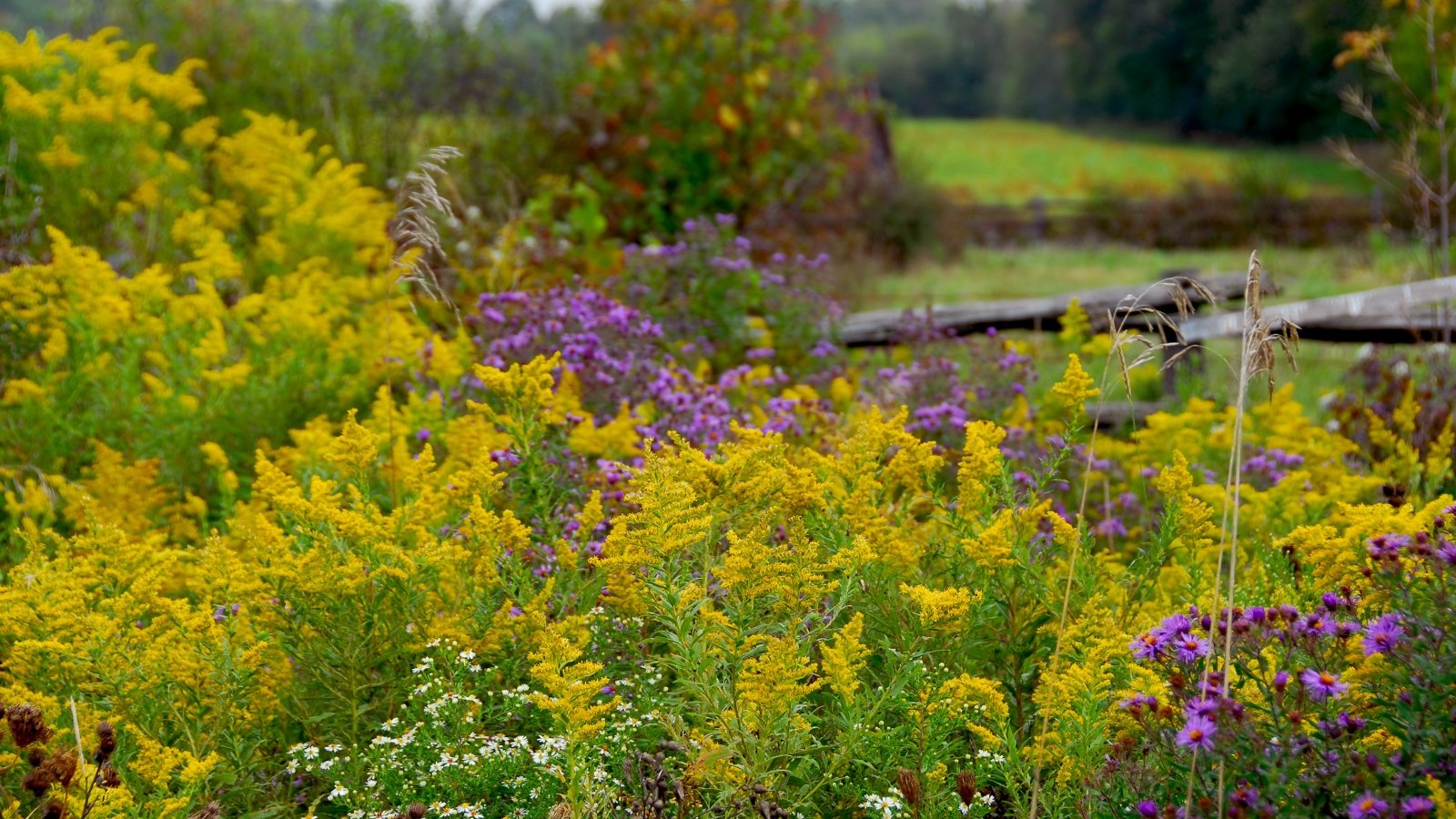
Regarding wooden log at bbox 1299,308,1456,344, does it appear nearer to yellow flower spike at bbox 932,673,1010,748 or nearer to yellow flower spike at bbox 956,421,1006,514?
yellow flower spike at bbox 956,421,1006,514

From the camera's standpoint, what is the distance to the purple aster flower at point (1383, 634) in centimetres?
205

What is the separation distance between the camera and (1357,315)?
239 inches

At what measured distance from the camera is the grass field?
103ft

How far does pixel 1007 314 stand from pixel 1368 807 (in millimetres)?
5098

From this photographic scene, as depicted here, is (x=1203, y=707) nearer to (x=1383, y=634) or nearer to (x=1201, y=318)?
(x=1383, y=634)

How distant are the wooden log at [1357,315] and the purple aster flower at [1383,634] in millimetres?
2987

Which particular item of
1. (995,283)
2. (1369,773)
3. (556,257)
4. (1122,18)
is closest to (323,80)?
(556,257)

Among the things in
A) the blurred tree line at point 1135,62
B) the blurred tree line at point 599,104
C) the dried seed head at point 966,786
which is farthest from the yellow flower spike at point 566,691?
the blurred tree line at point 1135,62

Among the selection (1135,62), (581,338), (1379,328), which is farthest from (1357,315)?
(1135,62)

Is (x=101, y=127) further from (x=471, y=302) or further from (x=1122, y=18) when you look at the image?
(x=1122, y=18)

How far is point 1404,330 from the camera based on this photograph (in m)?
6.19

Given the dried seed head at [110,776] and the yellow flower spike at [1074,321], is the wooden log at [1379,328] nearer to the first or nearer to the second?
the yellow flower spike at [1074,321]

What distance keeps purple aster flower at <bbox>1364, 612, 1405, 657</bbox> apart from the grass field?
24518 mm

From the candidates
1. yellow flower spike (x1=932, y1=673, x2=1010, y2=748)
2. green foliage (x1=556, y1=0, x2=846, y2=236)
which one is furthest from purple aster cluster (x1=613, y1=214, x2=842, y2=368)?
yellow flower spike (x1=932, y1=673, x2=1010, y2=748)
